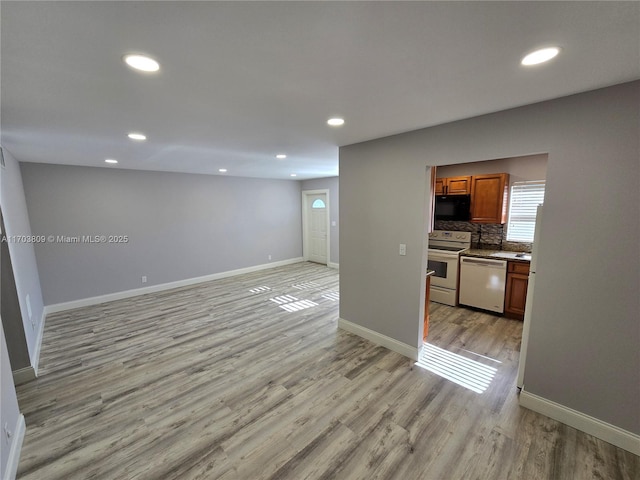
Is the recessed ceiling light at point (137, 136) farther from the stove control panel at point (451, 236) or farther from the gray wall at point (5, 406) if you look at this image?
the stove control panel at point (451, 236)

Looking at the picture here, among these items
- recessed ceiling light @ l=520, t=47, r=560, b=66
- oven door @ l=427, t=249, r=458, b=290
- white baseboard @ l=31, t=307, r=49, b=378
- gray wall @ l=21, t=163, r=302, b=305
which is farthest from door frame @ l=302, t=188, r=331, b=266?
recessed ceiling light @ l=520, t=47, r=560, b=66

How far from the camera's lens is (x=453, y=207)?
452 centimetres

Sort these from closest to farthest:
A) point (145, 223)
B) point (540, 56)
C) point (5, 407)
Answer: point (540, 56), point (5, 407), point (145, 223)

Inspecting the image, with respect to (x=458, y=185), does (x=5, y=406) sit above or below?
below

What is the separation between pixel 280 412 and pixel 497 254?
3753mm

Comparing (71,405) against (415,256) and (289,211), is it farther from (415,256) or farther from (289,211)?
(289,211)

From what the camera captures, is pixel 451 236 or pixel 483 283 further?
pixel 451 236

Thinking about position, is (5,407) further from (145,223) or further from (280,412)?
(145,223)

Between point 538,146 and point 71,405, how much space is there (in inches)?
178

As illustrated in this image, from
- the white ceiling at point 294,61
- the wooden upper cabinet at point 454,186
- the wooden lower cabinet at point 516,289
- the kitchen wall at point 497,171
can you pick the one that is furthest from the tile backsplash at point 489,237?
the white ceiling at point 294,61

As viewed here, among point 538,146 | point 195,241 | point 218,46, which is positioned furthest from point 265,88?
point 195,241

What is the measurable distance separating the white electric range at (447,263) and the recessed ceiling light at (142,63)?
171 inches

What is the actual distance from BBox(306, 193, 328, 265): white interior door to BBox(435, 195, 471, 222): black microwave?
3314mm

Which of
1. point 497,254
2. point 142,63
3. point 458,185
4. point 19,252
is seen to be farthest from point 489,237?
point 19,252
